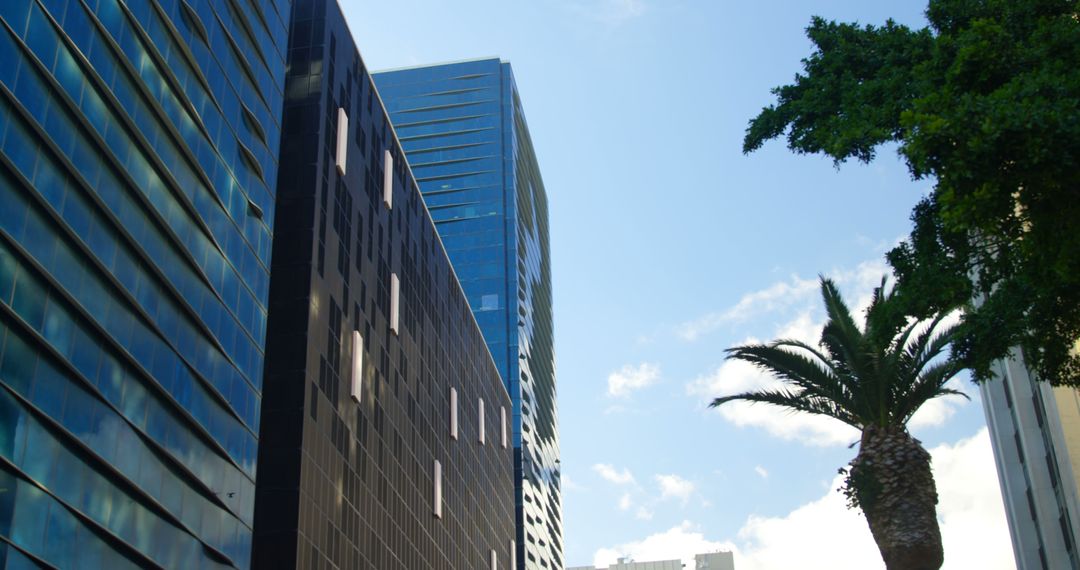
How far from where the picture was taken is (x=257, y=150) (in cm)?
4659

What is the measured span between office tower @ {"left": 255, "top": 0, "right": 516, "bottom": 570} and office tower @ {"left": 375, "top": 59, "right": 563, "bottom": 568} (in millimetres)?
47535

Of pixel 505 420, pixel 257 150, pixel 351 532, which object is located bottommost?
pixel 351 532

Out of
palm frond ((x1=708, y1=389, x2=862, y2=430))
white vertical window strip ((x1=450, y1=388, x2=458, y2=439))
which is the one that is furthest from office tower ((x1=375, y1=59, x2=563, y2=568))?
palm frond ((x1=708, y1=389, x2=862, y2=430))

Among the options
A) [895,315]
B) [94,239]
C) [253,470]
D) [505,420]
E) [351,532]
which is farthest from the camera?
[505,420]

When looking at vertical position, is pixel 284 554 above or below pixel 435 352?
below

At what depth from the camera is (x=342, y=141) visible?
55.4 m

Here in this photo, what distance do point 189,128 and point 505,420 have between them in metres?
61.5

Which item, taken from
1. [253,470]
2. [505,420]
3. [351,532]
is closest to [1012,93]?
[253,470]

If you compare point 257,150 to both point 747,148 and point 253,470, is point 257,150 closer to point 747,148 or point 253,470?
point 253,470

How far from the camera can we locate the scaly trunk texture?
958 inches

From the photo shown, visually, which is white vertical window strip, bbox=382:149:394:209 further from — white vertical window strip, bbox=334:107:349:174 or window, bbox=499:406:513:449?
window, bbox=499:406:513:449

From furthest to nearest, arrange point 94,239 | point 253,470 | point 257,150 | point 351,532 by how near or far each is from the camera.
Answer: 1. point 351,532
2. point 257,150
3. point 253,470
4. point 94,239

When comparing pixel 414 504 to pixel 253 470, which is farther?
pixel 414 504

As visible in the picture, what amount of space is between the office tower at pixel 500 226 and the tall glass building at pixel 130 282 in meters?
79.8
